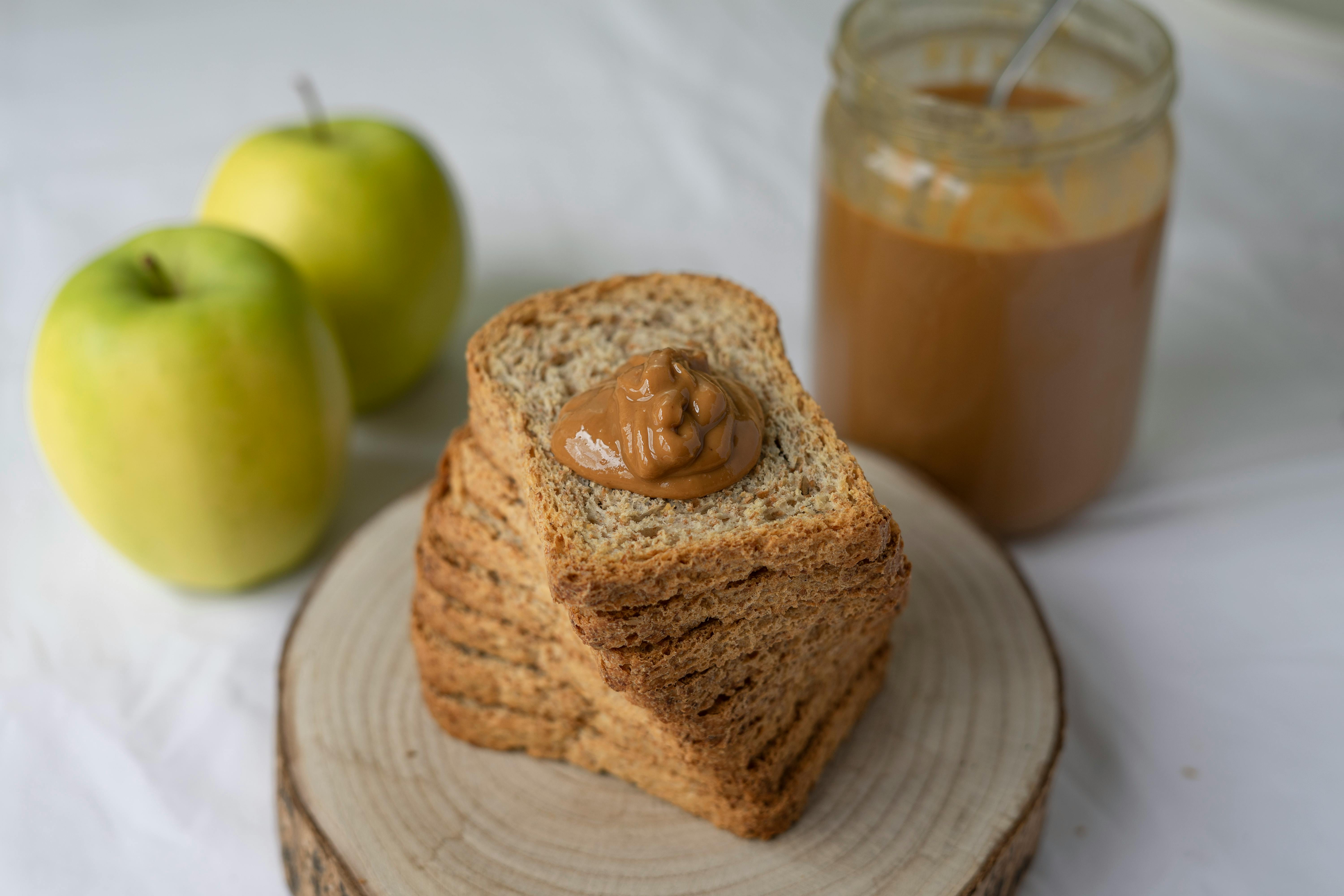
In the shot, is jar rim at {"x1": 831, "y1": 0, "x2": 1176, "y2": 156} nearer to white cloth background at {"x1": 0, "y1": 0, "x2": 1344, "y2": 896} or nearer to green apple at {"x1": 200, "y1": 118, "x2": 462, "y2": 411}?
white cloth background at {"x1": 0, "y1": 0, "x2": 1344, "y2": 896}

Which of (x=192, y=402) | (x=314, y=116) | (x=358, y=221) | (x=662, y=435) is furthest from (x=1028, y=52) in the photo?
(x=192, y=402)

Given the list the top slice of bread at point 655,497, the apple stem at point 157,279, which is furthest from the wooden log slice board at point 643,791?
the apple stem at point 157,279

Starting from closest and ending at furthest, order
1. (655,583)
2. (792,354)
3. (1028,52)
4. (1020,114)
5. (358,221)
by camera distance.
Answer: (655,583), (1020,114), (1028,52), (358,221), (792,354)

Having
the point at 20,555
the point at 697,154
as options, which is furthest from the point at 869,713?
the point at 697,154

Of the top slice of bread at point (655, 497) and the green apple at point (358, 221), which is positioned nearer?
the top slice of bread at point (655, 497)

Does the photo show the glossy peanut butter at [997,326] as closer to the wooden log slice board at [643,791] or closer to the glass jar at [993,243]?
the glass jar at [993,243]

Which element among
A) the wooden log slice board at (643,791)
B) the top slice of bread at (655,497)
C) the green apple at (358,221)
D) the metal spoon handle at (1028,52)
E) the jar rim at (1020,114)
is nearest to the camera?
the top slice of bread at (655,497)

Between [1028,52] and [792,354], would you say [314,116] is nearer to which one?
[792,354]
